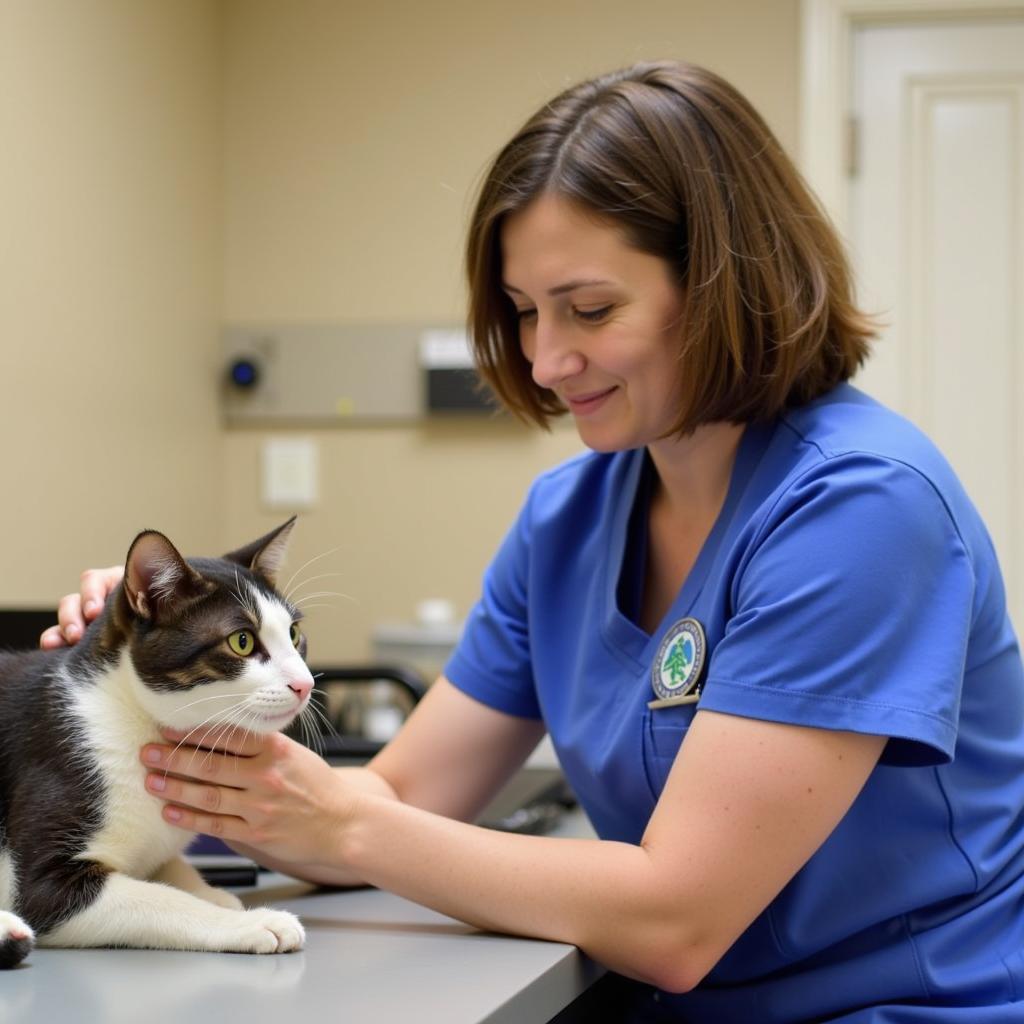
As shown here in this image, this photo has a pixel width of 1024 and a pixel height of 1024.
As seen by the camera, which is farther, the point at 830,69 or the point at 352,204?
the point at 352,204

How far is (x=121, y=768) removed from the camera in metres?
1.00

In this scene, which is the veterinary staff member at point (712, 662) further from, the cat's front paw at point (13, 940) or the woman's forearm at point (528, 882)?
the cat's front paw at point (13, 940)

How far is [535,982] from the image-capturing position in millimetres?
919

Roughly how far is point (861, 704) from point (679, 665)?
0.19 meters

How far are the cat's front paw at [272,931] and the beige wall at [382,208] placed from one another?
2130mm

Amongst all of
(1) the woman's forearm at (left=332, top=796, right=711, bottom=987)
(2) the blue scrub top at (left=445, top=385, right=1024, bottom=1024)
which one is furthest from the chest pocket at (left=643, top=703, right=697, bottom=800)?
(1) the woman's forearm at (left=332, top=796, right=711, bottom=987)

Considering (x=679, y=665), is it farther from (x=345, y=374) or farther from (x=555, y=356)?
(x=345, y=374)

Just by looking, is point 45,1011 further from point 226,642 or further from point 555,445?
point 555,445

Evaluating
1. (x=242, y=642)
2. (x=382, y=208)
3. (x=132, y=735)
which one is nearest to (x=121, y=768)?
(x=132, y=735)

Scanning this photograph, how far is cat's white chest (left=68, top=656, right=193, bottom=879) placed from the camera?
3.26 ft

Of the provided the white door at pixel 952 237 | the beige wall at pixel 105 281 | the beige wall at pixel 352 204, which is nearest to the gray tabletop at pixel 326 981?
the beige wall at pixel 105 281

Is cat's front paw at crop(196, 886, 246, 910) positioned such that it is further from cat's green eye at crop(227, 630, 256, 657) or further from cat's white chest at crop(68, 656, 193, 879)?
cat's green eye at crop(227, 630, 256, 657)

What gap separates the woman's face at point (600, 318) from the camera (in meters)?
1.19

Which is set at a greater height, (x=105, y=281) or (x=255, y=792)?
(x=105, y=281)
